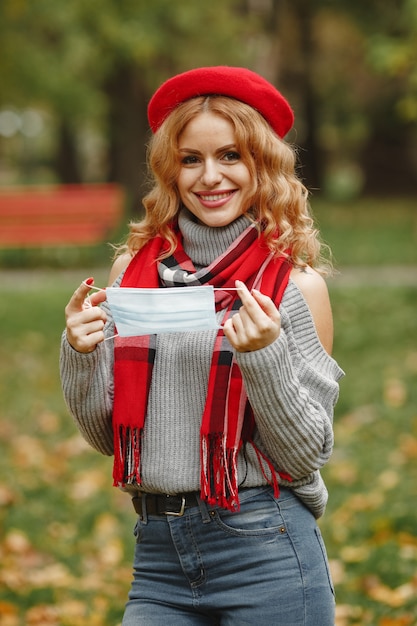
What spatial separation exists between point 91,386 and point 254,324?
1.80ft

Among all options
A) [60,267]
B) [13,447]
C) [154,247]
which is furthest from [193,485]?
[60,267]

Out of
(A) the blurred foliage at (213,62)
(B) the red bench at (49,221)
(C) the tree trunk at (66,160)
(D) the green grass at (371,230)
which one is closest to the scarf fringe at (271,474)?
(A) the blurred foliage at (213,62)

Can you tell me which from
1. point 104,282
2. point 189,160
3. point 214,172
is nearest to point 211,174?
point 214,172

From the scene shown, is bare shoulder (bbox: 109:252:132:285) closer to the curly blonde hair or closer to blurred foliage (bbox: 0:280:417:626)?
the curly blonde hair

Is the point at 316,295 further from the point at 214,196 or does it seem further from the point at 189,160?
the point at 189,160

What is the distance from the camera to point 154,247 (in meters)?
2.62

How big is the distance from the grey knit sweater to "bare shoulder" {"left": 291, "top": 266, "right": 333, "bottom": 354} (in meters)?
0.04

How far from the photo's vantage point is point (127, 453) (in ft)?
8.16

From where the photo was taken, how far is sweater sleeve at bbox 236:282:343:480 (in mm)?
2264

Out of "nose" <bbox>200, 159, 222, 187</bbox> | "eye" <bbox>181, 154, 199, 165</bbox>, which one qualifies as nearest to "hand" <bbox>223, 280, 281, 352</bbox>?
"nose" <bbox>200, 159, 222, 187</bbox>

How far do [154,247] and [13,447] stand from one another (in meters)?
4.00

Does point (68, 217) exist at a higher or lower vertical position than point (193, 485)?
higher

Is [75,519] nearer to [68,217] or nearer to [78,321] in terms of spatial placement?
[78,321]

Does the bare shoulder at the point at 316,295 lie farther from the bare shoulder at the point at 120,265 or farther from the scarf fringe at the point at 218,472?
the bare shoulder at the point at 120,265
